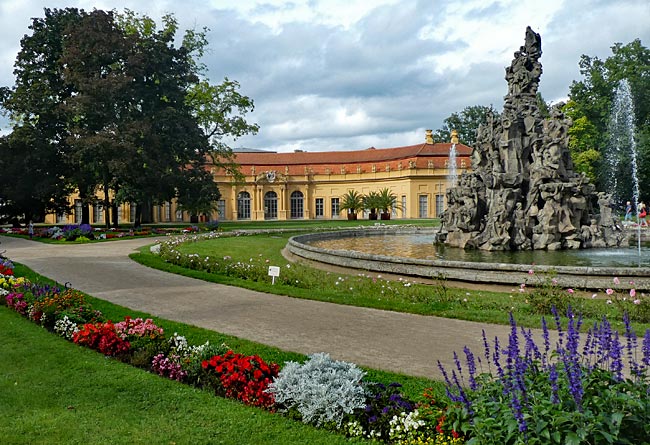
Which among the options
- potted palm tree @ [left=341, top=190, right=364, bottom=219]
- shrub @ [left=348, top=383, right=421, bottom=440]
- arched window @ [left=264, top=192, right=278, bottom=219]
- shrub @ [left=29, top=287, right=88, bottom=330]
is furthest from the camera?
arched window @ [left=264, top=192, right=278, bottom=219]

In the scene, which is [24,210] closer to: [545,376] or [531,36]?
[531,36]

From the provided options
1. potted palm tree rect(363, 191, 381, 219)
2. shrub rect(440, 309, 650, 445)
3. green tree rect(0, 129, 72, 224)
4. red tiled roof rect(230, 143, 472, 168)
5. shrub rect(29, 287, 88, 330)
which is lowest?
shrub rect(29, 287, 88, 330)

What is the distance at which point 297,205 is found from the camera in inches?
2662

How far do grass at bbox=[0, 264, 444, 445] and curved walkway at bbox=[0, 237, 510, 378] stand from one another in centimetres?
60

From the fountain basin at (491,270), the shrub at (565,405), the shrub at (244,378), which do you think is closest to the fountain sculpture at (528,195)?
the fountain basin at (491,270)

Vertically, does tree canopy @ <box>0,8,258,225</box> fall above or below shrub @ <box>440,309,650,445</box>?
above

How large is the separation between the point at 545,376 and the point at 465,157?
57.6m

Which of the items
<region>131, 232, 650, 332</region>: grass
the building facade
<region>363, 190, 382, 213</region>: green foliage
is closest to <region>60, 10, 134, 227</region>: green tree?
<region>131, 232, 650, 332</region>: grass

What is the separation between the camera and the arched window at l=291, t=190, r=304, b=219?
67.4 metres

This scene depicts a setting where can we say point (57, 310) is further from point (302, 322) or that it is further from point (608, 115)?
point (608, 115)

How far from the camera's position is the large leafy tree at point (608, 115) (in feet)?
148

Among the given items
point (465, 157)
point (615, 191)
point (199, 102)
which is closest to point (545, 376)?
point (199, 102)

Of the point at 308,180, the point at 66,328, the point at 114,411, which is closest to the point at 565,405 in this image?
the point at 114,411

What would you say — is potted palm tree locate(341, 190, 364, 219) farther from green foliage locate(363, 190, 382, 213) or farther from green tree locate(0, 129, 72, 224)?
green tree locate(0, 129, 72, 224)
